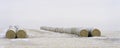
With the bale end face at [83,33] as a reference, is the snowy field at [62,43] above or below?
below

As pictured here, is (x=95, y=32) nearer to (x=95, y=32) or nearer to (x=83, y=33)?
(x=95, y=32)

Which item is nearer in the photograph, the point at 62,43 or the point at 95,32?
the point at 62,43

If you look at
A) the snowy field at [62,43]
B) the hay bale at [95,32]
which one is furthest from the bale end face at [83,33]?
the snowy field at [62,43]

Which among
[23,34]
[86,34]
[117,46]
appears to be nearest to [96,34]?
[86,34]

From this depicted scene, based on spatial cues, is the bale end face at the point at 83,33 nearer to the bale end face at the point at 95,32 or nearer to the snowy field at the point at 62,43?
the bale end face at the point at 95,32

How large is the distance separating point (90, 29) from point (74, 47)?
1.97 meters

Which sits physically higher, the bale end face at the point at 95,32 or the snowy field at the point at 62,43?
the bale end face at the point at 95,32

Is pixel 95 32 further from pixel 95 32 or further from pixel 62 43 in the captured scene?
pixel 62 43

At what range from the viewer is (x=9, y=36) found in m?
3.22

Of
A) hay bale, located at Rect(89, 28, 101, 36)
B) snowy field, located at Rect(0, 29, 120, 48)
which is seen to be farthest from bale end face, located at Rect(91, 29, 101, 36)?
snowy field, located at Rect(0, 29, 120, 48)

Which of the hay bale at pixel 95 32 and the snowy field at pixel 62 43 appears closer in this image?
the snowy field at pixel 62 43

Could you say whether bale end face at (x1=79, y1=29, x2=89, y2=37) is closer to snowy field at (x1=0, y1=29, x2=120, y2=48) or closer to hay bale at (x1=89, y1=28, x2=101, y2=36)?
hay bale at (x1=89, y1=28, x2=101, y2=36)

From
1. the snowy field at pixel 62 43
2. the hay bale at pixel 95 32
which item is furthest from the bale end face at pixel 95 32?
the snowy field at pixel 62 43

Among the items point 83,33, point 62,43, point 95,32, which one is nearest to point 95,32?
point 95,32
